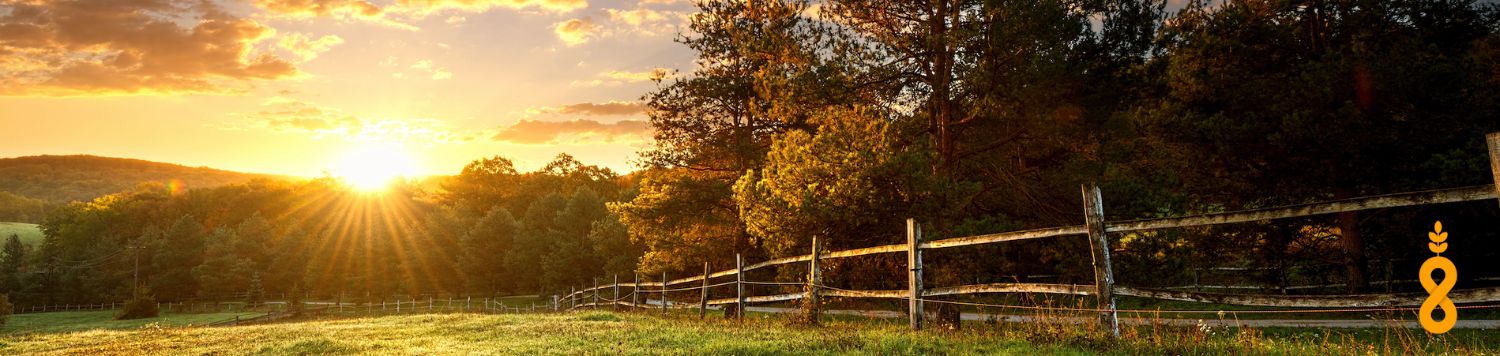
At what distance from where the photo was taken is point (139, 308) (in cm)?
5938

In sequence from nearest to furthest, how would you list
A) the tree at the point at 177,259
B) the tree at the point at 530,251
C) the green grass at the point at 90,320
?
the green grass at the point at 90,320 → the tree at the point at 530,251 → the tree at the point at 177,259

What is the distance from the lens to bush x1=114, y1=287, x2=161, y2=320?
58688 millimetres

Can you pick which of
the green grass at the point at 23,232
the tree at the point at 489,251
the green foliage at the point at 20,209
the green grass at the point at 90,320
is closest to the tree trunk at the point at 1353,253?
the green grass at the point at 90,320

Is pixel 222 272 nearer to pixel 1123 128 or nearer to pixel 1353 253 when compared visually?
pixel 1123 128

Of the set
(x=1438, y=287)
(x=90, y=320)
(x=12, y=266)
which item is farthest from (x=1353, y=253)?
(x=12, y=266)

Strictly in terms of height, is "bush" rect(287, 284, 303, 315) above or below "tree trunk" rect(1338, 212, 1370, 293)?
below

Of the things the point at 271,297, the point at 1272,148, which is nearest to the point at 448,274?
the point at 271,297

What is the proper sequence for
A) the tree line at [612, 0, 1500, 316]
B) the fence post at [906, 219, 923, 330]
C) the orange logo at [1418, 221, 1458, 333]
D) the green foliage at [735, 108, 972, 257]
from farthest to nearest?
the tree line at [612, 0, 1500, 316] → the green foliage at [735, 108, 972, 257] → the fence post at [906, 219, 923, 330] → the orange logo at [1418, 221, 1458, 333]

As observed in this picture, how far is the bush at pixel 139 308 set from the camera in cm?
5869

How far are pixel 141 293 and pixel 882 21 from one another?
65536mm

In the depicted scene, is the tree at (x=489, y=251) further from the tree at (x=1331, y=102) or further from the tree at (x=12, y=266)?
the tree at (x=1331, y=102)

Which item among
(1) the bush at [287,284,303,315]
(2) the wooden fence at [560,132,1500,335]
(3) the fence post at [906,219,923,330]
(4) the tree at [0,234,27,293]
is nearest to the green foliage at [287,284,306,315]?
(1) the bush at [287,284,303,315]

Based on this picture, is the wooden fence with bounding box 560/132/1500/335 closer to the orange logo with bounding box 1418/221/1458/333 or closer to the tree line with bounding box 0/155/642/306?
the orange logo with bounding box 1418/221/1458/333

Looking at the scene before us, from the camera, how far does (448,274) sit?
252 feet
